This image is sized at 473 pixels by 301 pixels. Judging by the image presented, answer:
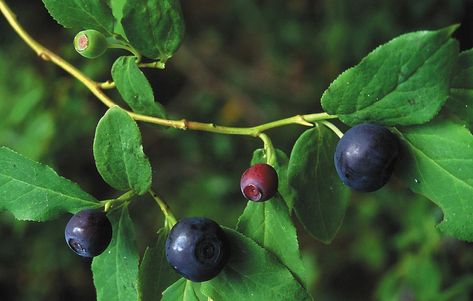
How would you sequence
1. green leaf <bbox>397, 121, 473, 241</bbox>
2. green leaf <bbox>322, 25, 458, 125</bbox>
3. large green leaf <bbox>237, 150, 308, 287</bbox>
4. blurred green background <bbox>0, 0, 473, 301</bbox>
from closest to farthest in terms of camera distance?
green leaf <bbox>322, 25, 458, 125</bbox> → green leaf <bbox>397, 121, 473, 241</bbox> → large green leaf <bbox>237, 150, 308, 287</bbox> → blurred green background <bbox>0, 0, 473, 301</bbox>

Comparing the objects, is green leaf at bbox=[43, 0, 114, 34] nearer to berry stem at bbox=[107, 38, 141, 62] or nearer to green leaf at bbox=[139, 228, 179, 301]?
berry stem at bbox=[107, 38, 141, 62]

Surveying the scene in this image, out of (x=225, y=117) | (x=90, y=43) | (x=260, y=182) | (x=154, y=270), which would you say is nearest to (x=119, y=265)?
(x=154, y=270)

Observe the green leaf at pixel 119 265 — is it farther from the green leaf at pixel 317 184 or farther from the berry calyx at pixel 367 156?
the berry calyx at pixel 367 156

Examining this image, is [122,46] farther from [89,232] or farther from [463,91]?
[463,91]

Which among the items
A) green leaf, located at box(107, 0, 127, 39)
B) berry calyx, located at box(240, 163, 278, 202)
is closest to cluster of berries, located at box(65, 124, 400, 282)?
berry calyx, located at box(240, 163, 278, 202)

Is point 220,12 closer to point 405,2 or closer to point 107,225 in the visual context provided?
point 405,2

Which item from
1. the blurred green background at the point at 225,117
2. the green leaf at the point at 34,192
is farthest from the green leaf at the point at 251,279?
the blurred green background at the point at 225,117

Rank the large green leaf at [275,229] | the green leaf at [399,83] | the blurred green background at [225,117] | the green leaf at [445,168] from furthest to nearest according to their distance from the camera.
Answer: the blurred green background at [225,117]
the large green leaf at [275,229]
the green leaf at [445,168]
the green leaf at [399,83]

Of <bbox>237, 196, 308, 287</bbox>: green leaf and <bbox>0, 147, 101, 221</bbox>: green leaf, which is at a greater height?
<bbox>0, 147, 101, 221</bbox>: green leaf
